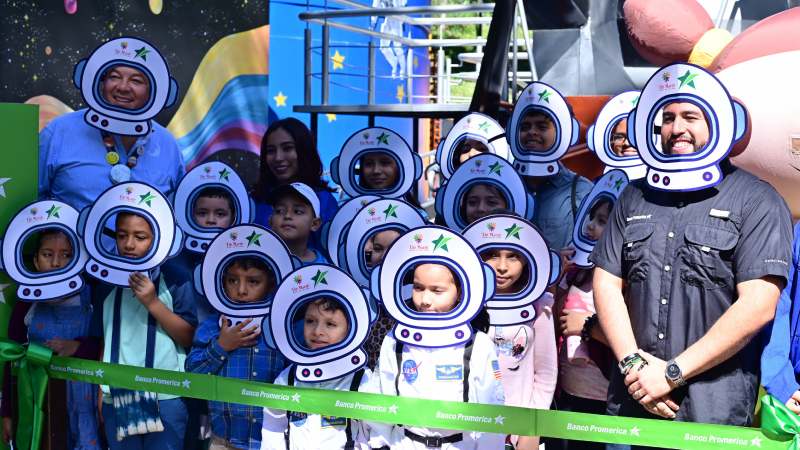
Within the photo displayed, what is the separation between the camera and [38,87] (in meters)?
6.27

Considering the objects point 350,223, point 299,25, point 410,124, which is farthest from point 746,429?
point 410,124

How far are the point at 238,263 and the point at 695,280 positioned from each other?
6.16ft

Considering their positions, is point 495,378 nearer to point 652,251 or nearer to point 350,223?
point 652,251

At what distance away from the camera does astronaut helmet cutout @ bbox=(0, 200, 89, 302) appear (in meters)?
4.23

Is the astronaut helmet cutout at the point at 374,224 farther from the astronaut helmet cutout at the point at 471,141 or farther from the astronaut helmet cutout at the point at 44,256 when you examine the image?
the astronaut helmet cutout at the point at 44,256

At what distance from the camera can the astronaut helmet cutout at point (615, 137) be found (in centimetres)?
471

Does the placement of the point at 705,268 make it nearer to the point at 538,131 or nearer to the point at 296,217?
the point at 538,131

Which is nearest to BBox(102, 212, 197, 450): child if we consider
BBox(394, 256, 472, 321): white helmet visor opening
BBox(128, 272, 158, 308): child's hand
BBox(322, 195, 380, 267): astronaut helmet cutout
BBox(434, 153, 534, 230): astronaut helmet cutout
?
BBox(128, 272, 158, 308): child's hand

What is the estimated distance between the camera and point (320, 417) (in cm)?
380

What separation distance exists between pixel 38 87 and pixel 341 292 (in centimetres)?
341

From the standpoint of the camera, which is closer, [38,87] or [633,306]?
[633,306]

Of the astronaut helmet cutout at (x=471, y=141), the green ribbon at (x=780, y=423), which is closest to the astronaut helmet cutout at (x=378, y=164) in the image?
the astronaut helmet cutout at (x=471, y=141)

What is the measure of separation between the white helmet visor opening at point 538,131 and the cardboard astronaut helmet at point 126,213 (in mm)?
1740

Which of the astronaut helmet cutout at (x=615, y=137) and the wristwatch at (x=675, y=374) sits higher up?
the astronaut helmet cutout at (x=615, y=137)
